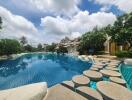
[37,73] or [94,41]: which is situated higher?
[94,41]

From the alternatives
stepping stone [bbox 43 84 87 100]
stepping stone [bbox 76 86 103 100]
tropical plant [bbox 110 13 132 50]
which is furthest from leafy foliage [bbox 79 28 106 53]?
stepping stone [bbox 43 84 87 100]

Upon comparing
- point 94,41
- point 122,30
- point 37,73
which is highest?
point 122,30

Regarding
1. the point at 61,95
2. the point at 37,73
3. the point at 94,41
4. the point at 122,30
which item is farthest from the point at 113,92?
the point at 94,41

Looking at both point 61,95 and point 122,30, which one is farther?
point 122,30

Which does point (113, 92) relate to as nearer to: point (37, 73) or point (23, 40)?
point (37, 73)

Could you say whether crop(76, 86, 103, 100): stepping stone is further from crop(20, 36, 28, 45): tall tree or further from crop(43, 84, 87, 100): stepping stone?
crop(20, 36, 28, 45): tall tree

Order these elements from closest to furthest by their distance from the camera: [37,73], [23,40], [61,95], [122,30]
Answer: [61,95], [37,73], [122,30], [23,40]

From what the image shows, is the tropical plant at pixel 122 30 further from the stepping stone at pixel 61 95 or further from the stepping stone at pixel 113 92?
the stepping stone at pixel 61 95

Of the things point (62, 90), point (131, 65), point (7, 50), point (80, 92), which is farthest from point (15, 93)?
point (7, 50)

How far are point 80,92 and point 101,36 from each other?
25222mm

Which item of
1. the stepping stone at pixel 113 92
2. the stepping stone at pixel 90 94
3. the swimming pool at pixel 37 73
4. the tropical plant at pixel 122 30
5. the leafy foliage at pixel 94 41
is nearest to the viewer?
the stepping stone at pixel 113 92

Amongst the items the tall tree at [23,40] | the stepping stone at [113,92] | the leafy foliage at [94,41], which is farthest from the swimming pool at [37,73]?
the tall tree at [23,40]

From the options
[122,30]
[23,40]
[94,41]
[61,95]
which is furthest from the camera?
[23,40]

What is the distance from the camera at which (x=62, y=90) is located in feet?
20.9
